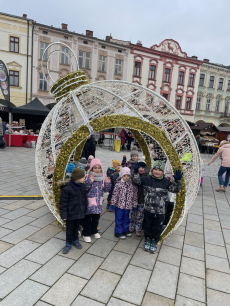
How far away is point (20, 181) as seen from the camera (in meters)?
7.33

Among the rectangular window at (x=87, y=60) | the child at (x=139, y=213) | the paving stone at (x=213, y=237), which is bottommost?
the paving stone at (x=213, y=237)

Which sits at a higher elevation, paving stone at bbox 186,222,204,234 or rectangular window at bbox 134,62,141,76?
rectangular window at bbox 134,62,141,76

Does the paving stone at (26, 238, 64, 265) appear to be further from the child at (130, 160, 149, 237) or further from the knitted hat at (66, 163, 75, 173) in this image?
the child at (130, 160, 149, 237)

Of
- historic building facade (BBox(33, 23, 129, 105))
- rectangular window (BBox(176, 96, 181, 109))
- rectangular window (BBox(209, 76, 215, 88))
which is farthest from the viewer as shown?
rectangular window (BBox(209, 76, 215, 88))

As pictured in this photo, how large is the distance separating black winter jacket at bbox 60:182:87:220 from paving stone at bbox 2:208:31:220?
1808mm

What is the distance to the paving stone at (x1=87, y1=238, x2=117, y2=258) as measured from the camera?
146 inches

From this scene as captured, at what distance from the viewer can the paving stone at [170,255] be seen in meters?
3.65

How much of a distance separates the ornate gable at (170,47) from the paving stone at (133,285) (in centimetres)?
2878

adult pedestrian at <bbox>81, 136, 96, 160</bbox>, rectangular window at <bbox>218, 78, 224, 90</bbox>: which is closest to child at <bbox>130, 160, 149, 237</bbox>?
adult pedestrian at <bbox>81, 136, 96, 160</bbox>

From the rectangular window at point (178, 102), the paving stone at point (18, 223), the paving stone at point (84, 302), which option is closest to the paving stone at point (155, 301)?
the paving stone at point (84, 302)

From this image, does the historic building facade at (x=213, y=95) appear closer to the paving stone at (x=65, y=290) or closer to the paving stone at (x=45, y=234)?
the paving stone at (x=45, y=234)

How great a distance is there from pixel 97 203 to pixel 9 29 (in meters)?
23.5

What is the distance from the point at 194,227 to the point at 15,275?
3.75 m

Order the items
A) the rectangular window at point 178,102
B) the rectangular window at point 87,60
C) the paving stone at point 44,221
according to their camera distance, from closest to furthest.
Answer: the paving stone at point 44,221 → the rectangular window at point 87,60 → the rectangular window at point 178,102
